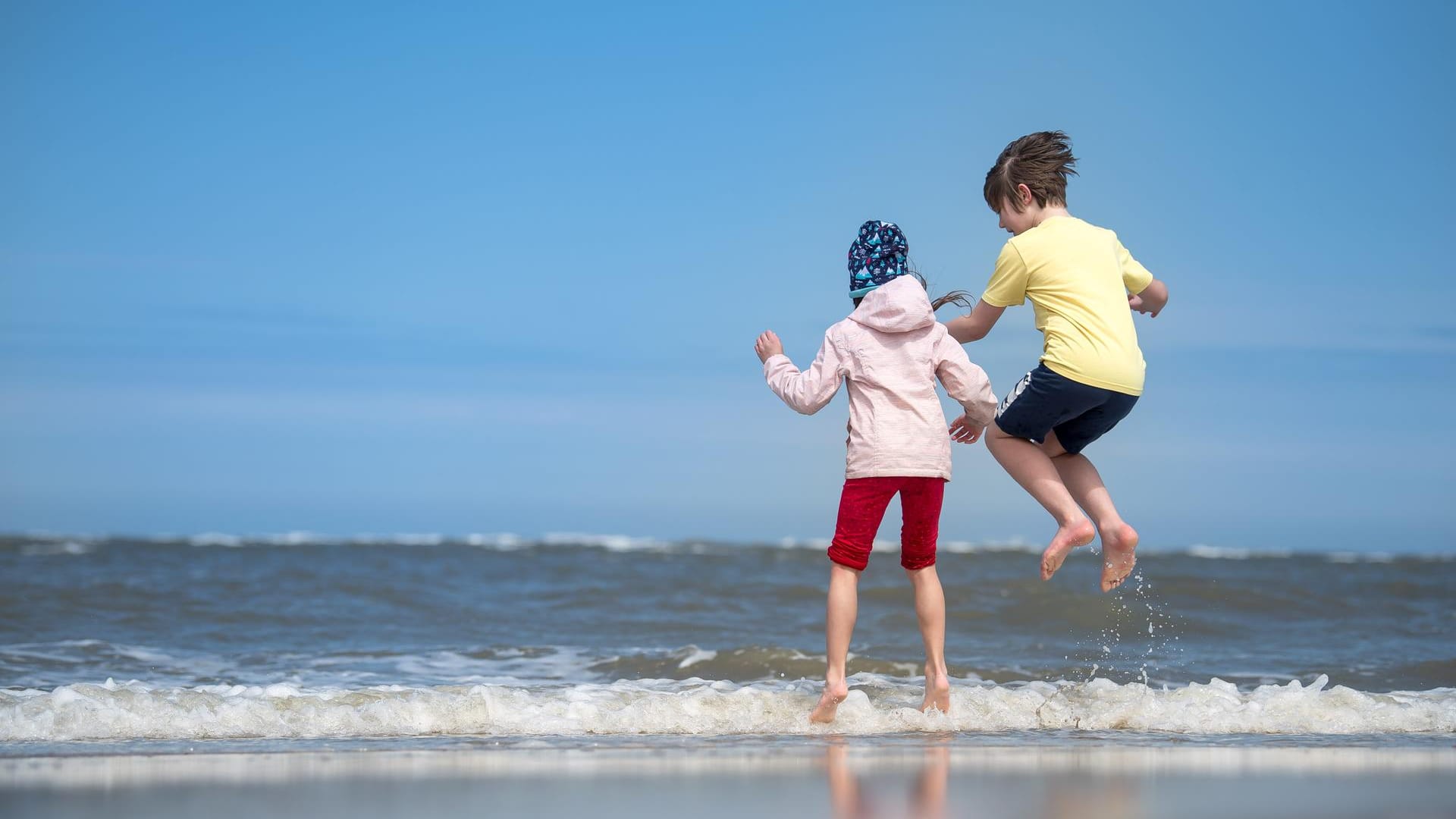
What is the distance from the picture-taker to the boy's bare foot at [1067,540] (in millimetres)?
4230

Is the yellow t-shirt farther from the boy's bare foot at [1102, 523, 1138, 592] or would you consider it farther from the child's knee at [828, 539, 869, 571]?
the child's knee at [828, 539, 869, 571]

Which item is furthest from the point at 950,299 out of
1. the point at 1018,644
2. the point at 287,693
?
the point at 1018,644

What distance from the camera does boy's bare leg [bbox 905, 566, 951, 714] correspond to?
14.5 ft

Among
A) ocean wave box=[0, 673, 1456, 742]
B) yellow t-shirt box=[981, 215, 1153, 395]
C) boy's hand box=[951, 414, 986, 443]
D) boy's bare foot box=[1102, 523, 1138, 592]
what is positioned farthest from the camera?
boy's hand box=[951, 414, 986, 443]

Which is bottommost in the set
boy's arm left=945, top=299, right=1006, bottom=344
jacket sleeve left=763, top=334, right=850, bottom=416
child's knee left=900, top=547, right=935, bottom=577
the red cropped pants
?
child's knee left=900, top=547, right=935, bottom=577

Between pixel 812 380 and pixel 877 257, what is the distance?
59 centimetres

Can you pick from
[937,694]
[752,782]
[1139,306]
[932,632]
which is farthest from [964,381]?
[752,782]

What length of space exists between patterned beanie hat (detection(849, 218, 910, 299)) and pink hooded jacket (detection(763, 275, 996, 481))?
11 centimetres

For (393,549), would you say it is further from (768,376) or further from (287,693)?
(768,376)

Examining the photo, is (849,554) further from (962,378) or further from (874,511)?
(962,378)

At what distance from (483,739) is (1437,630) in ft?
25.6

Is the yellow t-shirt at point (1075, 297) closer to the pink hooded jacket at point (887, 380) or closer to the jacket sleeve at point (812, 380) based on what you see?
the pink hooded jacket at point (887, 380)

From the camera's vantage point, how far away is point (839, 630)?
427cm

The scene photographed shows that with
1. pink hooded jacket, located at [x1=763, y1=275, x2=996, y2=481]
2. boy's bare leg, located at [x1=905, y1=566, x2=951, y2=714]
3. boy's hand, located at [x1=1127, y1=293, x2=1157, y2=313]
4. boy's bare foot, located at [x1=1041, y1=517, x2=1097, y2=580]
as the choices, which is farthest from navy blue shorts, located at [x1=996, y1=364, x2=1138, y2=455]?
boy's bare leg, located at [x1=905, y1=566, x2=951, y2=714]
